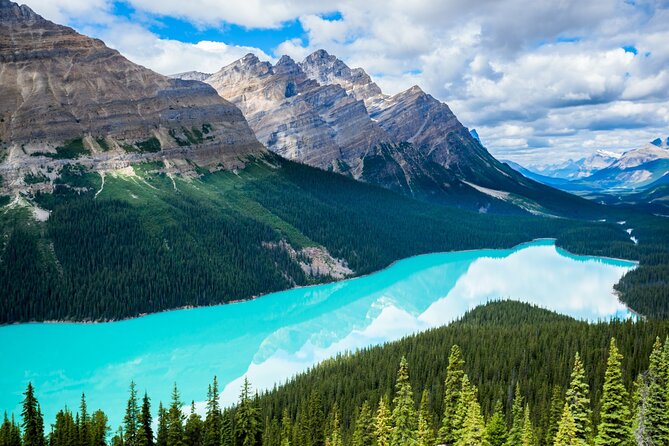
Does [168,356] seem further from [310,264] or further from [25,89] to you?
[25,89]

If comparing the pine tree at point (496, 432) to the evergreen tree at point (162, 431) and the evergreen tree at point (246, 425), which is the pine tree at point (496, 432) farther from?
the evergreen tree at point (162, 431)

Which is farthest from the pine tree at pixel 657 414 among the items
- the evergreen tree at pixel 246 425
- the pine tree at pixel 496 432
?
the evergreen tree at pixel 246 425

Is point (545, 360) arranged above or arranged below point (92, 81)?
below

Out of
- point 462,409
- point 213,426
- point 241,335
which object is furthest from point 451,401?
point 241,335

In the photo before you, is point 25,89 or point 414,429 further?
point 25,89

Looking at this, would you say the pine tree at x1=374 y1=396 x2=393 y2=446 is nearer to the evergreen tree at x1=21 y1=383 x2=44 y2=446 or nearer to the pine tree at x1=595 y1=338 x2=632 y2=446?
the pine tree at x1=595 y1=338 x2=632 y2=446

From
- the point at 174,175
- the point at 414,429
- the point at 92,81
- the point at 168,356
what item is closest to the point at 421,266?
the point at 174,175

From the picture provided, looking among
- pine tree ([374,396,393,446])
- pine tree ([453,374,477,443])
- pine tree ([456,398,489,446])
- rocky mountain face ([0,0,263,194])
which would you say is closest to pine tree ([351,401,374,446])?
pine tree ([374,396,393,446])
